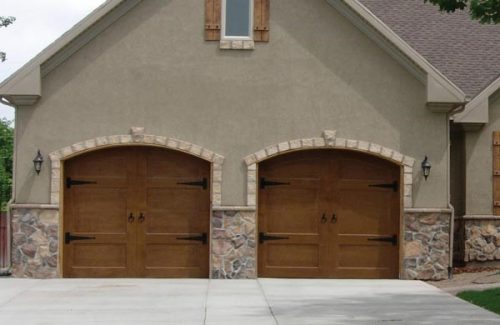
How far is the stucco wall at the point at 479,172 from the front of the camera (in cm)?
1994

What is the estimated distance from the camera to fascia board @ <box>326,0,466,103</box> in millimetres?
17281

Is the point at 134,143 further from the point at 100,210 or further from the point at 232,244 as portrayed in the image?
the point at 232,244

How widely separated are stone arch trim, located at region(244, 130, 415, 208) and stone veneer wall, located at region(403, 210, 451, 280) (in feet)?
1.24

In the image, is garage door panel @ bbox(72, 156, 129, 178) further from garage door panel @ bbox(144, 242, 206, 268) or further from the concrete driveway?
the concrete driveway

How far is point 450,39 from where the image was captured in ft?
75.3

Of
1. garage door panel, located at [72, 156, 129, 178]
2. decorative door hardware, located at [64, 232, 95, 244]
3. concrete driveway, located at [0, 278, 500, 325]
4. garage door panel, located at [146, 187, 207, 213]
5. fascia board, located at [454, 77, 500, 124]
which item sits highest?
fascia board, located at [454, 77, 500, 124]

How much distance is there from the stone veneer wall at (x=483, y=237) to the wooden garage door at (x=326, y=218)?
2653 mm

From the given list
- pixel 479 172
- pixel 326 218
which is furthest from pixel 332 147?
pixel 479 172

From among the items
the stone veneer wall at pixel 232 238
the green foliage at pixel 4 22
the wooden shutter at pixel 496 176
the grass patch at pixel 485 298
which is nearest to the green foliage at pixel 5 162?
the green foliage at pixel 4 22

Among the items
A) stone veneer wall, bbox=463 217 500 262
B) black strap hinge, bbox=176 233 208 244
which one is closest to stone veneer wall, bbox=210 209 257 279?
black strap hinge, bbox=176 233 208 244

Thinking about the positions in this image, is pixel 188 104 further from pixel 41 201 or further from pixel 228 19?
pixel 41 201

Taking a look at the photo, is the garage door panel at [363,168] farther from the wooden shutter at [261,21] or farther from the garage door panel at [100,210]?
the garage door panel at [100,210]

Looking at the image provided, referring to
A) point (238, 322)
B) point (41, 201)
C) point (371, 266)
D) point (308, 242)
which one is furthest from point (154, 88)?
point (238, 322)

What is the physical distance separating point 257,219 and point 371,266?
2.43 metres
